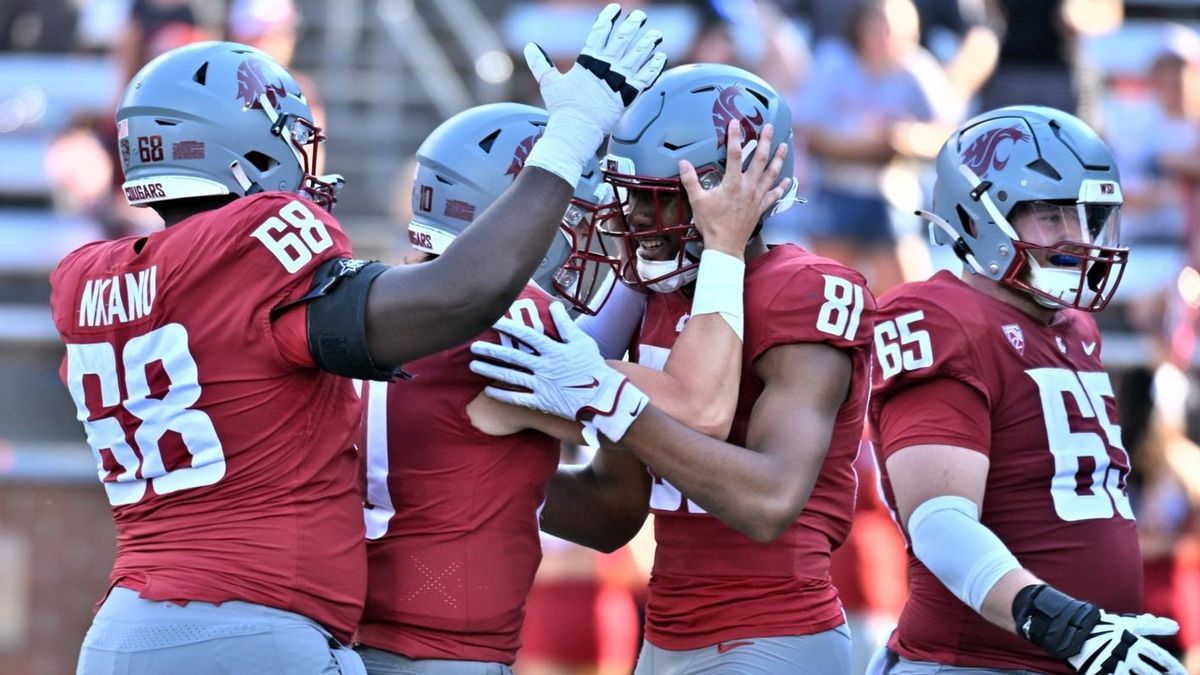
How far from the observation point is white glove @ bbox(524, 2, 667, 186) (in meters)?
3.05

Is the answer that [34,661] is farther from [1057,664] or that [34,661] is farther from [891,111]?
[1057,664]

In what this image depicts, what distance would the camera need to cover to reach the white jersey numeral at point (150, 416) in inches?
120

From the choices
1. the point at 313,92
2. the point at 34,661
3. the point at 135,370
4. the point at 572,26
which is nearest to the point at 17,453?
the point at 34,661

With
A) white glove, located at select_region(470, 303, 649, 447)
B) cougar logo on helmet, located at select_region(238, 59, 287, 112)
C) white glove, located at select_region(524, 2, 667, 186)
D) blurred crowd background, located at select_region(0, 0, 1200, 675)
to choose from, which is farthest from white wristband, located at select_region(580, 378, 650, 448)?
blurred crowd background, located at select_region(0, 0, 1200, 675)

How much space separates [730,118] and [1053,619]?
1204 mm

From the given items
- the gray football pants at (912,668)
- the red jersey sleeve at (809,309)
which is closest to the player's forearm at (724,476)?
the red jersey sleeve at (809,309)

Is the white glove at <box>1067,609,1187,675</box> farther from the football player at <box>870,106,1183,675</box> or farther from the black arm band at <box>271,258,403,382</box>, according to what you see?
the black arm band at <box>271,258,403,382</box>

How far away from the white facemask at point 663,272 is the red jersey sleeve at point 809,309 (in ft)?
0.46

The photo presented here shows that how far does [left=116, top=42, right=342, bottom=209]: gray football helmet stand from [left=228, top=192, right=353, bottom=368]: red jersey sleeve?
0.96 ft

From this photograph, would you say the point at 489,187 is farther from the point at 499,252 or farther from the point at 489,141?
the point at 499,252

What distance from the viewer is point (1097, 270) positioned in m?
3.62

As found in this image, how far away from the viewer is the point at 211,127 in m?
3.29

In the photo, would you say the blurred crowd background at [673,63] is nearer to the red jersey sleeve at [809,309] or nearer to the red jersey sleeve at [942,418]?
the red jersey sleeve at [942,418]

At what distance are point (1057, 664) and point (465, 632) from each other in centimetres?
123
